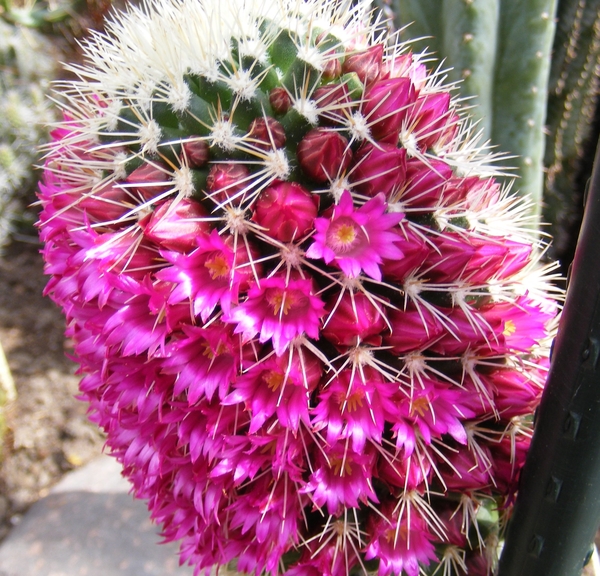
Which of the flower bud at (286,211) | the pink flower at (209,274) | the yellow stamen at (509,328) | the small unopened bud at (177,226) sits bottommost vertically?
the yellow stamen at (509,328)

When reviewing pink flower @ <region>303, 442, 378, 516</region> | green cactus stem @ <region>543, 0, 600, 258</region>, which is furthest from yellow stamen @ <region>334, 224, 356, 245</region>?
green cactus stem @ <region>543, 0, 600, 258</region>

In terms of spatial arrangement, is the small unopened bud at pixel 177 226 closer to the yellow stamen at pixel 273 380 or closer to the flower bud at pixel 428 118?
the yellow stamen at pixel 273 380

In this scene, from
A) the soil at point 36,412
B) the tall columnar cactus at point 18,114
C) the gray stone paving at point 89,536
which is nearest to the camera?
the gray stone paving at point 89,536

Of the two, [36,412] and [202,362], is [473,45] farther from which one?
[36,412]

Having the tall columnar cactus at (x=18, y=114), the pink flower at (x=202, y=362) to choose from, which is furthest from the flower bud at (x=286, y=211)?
the tall columnar cactus at (x=18, y=114)

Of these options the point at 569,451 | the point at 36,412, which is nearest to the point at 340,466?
the point at 569,451

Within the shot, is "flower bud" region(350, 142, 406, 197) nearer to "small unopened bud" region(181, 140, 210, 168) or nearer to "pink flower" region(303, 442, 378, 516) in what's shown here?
"small unopened bud" region(181, 140, 210, 168)

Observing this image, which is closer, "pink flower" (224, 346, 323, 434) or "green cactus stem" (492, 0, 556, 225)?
"pink flower" (224, 346, 323, 434)
